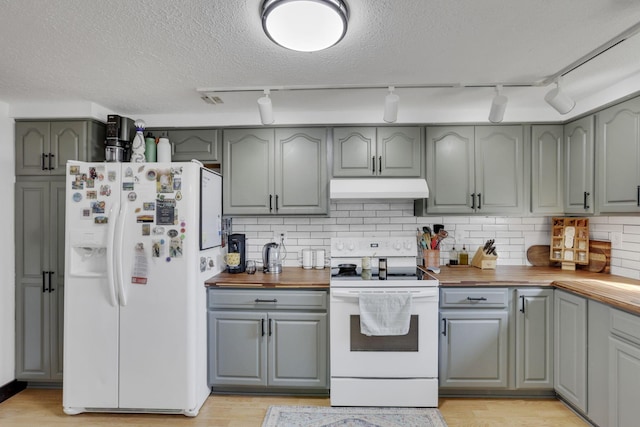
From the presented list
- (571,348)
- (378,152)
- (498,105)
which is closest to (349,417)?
(571,348)

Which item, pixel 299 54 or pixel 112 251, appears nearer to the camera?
pixel 299 54

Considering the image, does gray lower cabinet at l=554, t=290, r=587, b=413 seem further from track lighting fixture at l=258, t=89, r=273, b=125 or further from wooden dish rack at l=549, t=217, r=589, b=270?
track lighting fixture at l=258, t=89, r=273, b=125

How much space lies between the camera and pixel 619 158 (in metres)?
2.30

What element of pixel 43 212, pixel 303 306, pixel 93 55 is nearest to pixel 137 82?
pixel 93 55

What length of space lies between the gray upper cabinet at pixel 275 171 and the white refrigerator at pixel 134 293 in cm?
62

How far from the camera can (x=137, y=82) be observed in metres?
2.31

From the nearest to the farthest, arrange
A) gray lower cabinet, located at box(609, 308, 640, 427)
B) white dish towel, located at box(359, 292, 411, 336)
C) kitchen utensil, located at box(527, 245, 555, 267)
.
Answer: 1. gray lower cabinet, located at box(609, 308, 640, 427)
2. white dish towel, located at box(359, 292, 411, 336)
3. kitchen utensil, located at box(527, 245, 555, 267)

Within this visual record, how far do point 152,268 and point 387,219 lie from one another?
6.48 ft

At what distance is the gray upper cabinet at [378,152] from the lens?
2881mm

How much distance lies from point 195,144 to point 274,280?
4.49ft

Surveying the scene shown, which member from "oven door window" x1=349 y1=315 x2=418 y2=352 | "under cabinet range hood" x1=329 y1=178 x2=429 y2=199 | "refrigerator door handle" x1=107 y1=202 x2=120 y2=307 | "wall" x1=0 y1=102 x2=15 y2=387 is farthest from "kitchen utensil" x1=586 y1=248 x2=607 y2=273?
"wall" x1=0 y1=102 x2=15 y2=387

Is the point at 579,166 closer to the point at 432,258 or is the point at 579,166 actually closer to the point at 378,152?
the point at 432,258

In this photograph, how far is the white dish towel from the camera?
2.36 metres

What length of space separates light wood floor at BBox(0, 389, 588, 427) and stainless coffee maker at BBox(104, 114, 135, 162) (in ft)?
6.04
